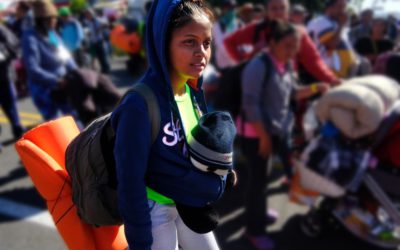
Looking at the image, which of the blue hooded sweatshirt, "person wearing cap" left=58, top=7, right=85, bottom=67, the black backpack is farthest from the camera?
"person wearing cap" left=58, top=7, right=85, bottom=67

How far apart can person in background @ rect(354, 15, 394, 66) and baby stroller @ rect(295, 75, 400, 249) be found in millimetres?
2522

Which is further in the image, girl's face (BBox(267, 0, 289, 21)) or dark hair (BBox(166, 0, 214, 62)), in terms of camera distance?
girl's face (BBox(267, 0, 289, 21))

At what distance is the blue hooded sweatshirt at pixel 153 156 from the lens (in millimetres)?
1449

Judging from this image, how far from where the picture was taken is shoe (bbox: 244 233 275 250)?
11.3ft

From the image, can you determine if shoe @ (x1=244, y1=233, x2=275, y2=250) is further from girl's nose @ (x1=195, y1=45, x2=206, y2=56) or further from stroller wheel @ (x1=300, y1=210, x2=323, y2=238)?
girl's nose @ (x1=195, y1=45, x2=206, y2=56)

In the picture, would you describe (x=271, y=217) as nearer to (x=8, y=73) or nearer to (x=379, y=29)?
(x=379, y=29)

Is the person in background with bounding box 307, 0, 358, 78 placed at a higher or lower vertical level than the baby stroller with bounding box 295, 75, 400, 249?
higher

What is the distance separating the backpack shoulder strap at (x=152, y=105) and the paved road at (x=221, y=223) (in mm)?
2261

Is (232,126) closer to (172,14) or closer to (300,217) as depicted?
(172,14)

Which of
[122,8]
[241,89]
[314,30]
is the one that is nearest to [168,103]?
[241,89]

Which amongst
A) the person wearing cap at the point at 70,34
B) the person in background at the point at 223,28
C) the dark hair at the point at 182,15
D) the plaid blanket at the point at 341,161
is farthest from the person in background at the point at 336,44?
the person wearing cap at the point at 70,34

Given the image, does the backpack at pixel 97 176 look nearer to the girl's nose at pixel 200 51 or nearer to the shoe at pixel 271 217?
the girl's nose at pixel 200 51

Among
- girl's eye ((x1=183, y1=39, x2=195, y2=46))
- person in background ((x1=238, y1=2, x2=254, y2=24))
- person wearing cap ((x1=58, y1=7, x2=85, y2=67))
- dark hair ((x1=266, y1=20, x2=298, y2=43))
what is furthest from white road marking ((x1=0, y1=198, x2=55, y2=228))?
person in background ((x1=238, y1=2, x2=254, y2=24))

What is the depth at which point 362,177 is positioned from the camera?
3.22 meters
